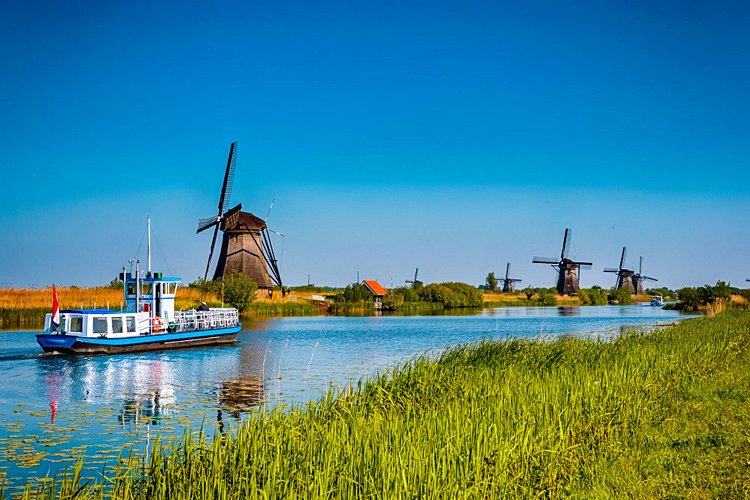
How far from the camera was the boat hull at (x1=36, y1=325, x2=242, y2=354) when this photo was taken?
23745 millimetres

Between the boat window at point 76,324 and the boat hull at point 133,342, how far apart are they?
858mm

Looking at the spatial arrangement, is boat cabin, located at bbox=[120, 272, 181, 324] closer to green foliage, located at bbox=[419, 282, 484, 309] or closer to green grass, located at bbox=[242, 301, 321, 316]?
green grass, located at bbox=[242, 301, 321, 316]

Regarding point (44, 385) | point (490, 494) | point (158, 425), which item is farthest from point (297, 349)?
point (490, 494)

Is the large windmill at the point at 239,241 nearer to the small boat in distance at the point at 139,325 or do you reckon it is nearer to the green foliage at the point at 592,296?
the small boat in distance at the point at 139,325

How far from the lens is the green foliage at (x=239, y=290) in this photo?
46.4 metres

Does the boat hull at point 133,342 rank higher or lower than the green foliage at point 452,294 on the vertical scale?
lower

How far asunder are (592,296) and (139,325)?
76754mm

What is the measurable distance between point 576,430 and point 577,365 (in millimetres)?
3505

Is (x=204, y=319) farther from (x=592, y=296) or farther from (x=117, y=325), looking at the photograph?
(x=592, y=296)

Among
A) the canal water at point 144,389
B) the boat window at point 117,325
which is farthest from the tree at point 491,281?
the boat window at point 117,325

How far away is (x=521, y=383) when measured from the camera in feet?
30.2

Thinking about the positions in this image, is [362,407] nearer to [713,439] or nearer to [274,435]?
[274,435]

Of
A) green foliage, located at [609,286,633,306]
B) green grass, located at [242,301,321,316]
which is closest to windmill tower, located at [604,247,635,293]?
green foliage, located at [609,286,633,306]

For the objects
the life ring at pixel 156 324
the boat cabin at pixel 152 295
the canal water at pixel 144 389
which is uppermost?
the boat cabin at pixel 152 295
